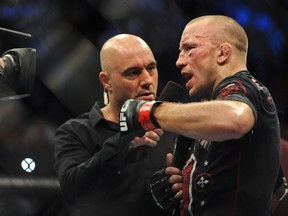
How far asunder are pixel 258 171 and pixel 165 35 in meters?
1.96

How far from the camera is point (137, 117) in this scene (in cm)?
136

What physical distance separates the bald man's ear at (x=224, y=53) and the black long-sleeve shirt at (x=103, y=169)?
39cm

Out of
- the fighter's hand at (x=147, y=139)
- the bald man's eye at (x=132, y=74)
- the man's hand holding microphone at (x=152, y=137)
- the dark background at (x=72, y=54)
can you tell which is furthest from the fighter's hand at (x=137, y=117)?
the dark background at (x=72, y=54)

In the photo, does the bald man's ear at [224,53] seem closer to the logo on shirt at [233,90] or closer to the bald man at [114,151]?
the logo on shirt at [233,90]

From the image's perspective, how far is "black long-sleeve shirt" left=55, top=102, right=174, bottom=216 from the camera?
5.37 feet

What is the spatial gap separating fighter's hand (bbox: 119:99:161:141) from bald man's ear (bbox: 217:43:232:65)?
0.27 metres

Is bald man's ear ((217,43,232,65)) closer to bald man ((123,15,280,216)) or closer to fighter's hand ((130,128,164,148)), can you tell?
bald man ((123,15,280,216))

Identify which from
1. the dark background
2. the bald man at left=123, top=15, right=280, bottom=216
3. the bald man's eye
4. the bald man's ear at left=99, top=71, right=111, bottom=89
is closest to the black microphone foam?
the bald man at left=123, top=15, right=280, bottom=216

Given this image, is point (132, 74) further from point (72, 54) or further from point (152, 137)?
point (72, 54)

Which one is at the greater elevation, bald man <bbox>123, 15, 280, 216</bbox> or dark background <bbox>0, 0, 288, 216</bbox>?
bald man <bbox>123, 15, 280, 216</bbox>

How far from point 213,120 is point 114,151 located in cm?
48

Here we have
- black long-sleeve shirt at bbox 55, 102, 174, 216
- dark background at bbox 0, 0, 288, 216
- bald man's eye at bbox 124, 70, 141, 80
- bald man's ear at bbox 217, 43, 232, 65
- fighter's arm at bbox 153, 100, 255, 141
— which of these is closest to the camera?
fighter's arm at bbox 153, 100, 255, 141

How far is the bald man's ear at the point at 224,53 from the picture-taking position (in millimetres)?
1496

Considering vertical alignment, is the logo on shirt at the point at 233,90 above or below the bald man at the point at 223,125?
above
